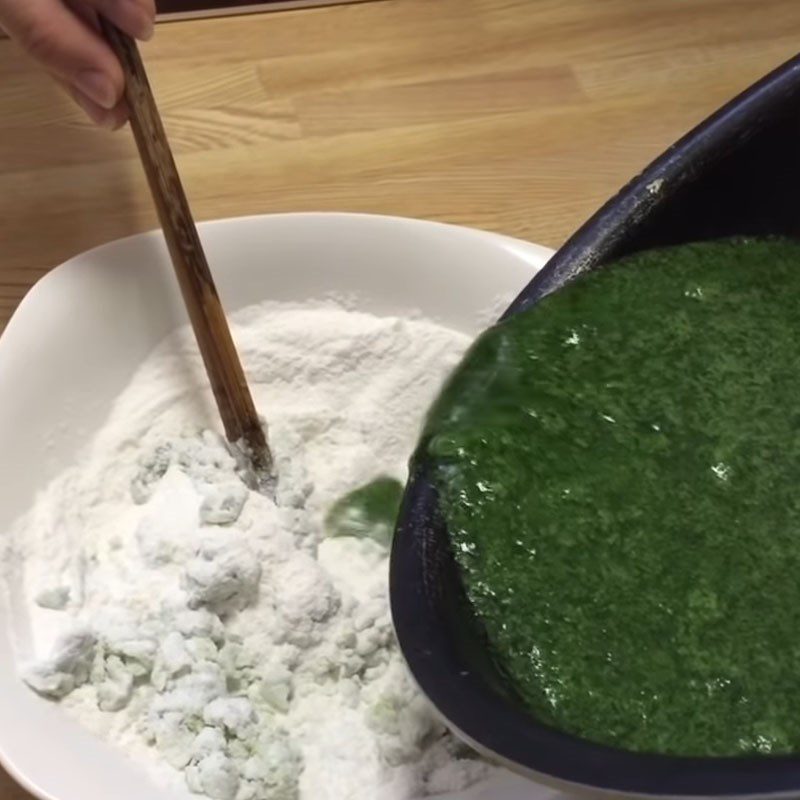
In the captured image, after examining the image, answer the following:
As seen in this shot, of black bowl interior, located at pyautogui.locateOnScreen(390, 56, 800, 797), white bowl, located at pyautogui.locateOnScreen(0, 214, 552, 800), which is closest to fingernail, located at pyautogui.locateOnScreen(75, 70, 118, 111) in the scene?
white bowl, located at pyautogui.locateOnScreen(0, 214, 552, 800)

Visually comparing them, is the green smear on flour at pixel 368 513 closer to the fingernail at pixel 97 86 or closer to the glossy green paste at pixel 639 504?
the glossy green paste at pixel 639 504

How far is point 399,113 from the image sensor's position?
997 mm

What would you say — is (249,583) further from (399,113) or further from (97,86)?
(399,113)

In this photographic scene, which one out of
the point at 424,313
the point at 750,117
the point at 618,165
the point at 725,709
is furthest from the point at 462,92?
the point at 725,709

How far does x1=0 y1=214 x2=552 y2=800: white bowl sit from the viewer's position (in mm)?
724

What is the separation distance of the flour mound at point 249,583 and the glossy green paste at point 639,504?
0.11 m

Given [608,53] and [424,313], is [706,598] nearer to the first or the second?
[424,313]

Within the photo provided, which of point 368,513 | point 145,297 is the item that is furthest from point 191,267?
point 368,513

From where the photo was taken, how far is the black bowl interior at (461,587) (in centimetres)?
46

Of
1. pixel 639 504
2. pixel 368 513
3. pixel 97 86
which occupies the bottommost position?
pixel 368 513

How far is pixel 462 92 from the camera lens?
3.36 feet

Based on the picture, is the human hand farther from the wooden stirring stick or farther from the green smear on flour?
the green smear on flour

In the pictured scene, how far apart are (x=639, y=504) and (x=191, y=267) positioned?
0.31m

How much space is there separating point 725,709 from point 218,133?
0.61 metres
